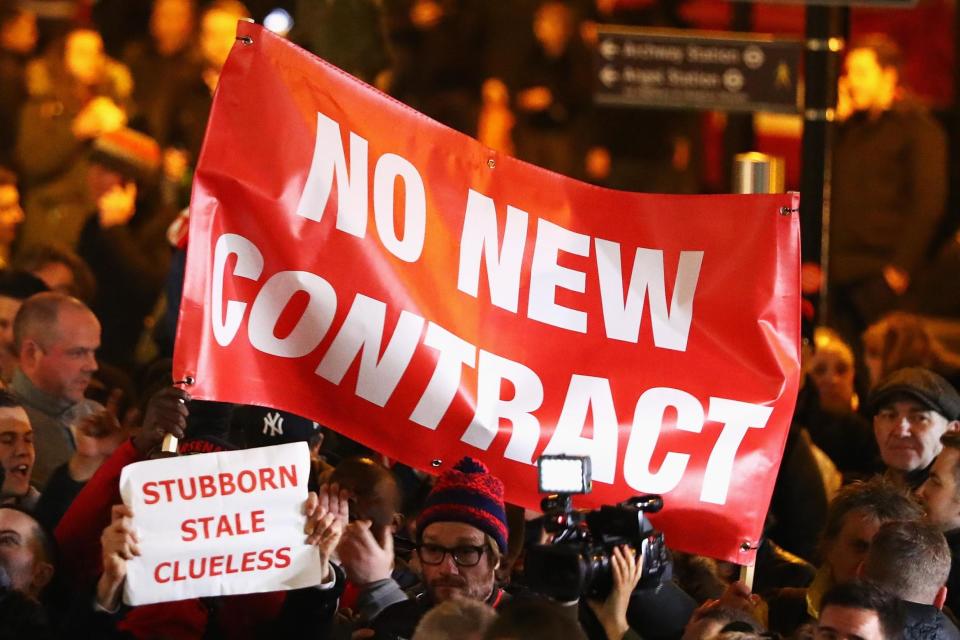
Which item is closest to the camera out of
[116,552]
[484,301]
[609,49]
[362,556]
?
[116,552]

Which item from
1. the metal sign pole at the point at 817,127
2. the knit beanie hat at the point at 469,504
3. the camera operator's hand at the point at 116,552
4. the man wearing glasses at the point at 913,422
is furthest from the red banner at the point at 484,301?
the metal sign pole at the point at 817,127

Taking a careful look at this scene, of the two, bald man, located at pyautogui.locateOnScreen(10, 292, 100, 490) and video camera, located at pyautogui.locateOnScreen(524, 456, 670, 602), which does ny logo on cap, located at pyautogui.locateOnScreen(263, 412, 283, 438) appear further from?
video camera, located at pyautogui.locateOnScreen(524, 456, 670, 602)

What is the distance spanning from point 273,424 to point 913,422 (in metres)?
2.29

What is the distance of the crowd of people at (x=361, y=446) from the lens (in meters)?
5.70

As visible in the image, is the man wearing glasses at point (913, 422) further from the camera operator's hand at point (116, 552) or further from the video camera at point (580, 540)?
the camera operator's hand at point (116, 552)

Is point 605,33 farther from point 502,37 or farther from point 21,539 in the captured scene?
point 502,37

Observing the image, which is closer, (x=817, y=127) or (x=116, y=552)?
(x=116, y=552)

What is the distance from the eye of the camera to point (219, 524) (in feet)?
18.1

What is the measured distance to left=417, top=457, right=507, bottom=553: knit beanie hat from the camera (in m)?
5.91

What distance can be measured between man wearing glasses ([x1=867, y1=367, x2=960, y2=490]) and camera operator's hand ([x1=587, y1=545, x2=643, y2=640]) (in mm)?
2104

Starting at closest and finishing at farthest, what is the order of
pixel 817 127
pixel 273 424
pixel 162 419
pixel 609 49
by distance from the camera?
1. pixel 162 419
2. pixel 273 424
3. pixel 817 127
4. pixel 609 49

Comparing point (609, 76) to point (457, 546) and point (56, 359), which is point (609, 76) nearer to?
point (56, 359)

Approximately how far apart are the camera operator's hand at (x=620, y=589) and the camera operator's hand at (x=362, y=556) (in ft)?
2.56

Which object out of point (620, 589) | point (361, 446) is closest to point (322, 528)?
point (620, 589)
